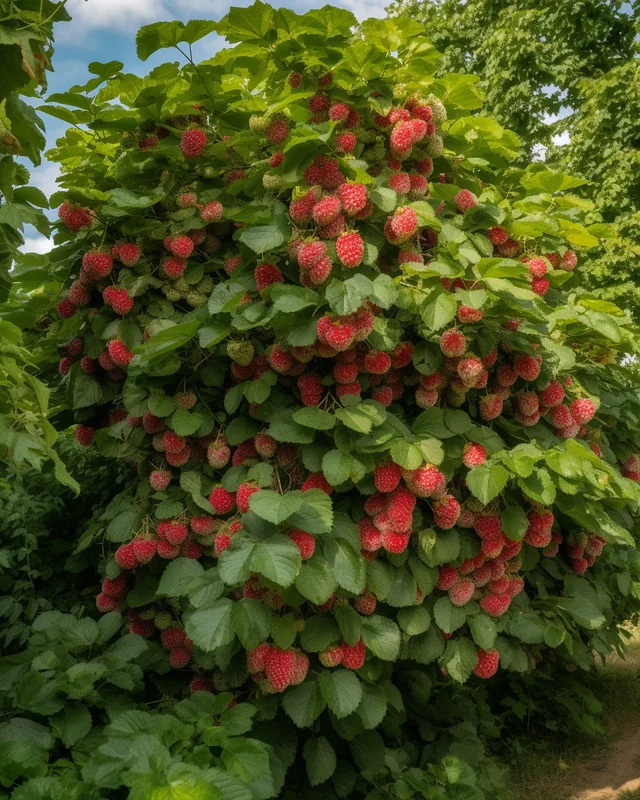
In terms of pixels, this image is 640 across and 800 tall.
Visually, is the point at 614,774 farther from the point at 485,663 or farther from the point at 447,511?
the point at 447,511

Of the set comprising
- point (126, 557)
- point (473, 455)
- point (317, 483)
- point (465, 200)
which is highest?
point (465, 200)

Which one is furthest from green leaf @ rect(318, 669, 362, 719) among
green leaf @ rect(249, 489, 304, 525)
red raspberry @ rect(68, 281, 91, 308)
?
red raspberry @ rect(68, 281, 91, 308)

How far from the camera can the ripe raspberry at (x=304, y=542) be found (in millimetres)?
1711

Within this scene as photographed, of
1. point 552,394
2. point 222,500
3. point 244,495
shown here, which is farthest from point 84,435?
point 552,394

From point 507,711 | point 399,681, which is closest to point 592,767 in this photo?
point 507,711

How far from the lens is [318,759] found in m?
2.07

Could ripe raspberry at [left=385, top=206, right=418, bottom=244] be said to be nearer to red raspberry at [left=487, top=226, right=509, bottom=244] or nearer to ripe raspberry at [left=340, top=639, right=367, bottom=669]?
red raspberry at [left=487, top=226, right=509, bottom=244]

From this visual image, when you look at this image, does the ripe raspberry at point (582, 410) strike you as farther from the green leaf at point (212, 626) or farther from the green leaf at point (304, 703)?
the green leaf at point (212, 626)

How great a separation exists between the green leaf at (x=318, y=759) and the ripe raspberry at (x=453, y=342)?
1241 millimetres

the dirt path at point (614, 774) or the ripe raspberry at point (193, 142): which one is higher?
the ripe raspberry at point (193, 142)

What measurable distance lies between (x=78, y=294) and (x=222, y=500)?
0.96m

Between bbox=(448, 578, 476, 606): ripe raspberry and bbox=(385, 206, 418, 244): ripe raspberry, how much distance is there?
104cm

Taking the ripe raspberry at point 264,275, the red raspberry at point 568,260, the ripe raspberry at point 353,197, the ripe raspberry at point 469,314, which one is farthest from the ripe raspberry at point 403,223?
the red raspberry at point 568,260

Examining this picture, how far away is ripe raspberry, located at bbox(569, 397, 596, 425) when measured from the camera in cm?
228
